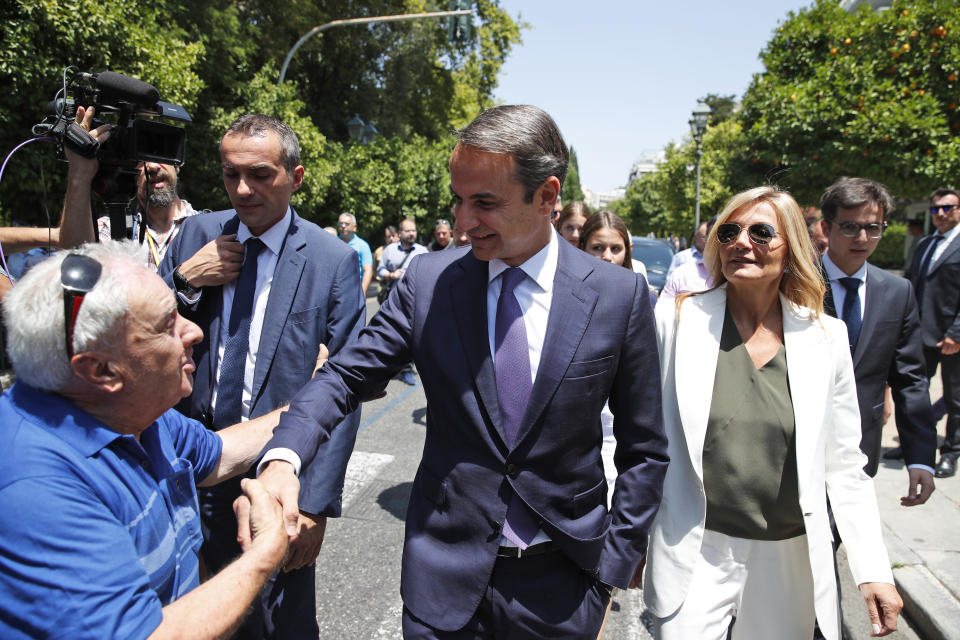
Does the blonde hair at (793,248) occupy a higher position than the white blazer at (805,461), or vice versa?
the blonde hair at (793,248)

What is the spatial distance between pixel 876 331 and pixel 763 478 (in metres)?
1.20

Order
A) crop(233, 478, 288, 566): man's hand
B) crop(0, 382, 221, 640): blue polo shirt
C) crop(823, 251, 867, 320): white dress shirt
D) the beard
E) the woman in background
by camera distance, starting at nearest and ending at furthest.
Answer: crop(0, 382, 221, 640): blue polo shirt
crop(233, 478, 288, 566): man's hand
crop(823, 251, 867, 320): white dress shirt
the beard
the woman in background

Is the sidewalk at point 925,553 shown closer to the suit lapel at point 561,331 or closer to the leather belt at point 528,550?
the leather belt at point 528,550

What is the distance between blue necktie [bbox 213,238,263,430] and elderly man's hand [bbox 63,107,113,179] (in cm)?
63

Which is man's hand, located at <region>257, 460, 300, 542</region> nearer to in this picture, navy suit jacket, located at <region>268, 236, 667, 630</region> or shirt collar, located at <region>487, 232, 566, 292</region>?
navy suit jacket, located at <region>268, 236, 667, 630</region>

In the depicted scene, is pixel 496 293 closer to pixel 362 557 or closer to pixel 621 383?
pixel 621 383

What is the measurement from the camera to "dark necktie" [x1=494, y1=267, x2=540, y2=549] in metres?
1.76

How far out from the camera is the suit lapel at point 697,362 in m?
2.16

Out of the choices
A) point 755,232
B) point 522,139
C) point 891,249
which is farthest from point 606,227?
point 891,249

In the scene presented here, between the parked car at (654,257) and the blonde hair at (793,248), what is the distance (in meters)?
9.07

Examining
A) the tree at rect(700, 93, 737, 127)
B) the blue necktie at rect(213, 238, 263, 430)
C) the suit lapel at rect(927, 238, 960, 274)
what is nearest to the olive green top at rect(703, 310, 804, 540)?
the blue necktie at rect(213, 238, 263, 430)

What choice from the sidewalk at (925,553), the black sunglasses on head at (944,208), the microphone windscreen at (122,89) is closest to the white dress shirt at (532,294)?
the microphone windscreen at (122,89)

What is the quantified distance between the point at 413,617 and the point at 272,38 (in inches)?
890

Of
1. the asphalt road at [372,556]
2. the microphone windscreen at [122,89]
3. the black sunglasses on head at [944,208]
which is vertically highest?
the black sunglasses on head at [944,208]
